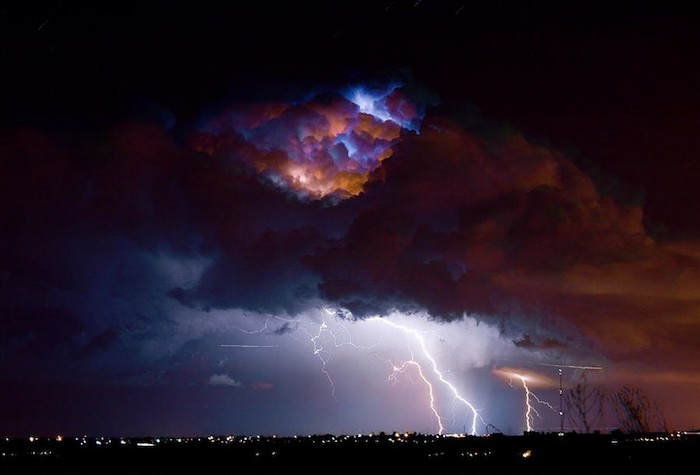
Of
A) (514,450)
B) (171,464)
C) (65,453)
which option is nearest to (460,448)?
(514,450)

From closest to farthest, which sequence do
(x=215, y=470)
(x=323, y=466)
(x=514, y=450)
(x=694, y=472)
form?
(x=694, y=472)
(x=215, y=470)
(x=323, y=466)
(x=514, y=450)

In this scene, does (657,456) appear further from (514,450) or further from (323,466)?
(323,466)

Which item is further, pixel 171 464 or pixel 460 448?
pixel 460 448

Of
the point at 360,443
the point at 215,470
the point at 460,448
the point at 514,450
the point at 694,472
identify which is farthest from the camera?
the point at 360,443

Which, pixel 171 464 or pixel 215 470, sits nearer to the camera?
pixel 215 470

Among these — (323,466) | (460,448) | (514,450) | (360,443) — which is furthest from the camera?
(360,443)

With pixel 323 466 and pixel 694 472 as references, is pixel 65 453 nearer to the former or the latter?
pixel 323 466

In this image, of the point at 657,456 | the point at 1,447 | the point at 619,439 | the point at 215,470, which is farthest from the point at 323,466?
the point at 1,447
